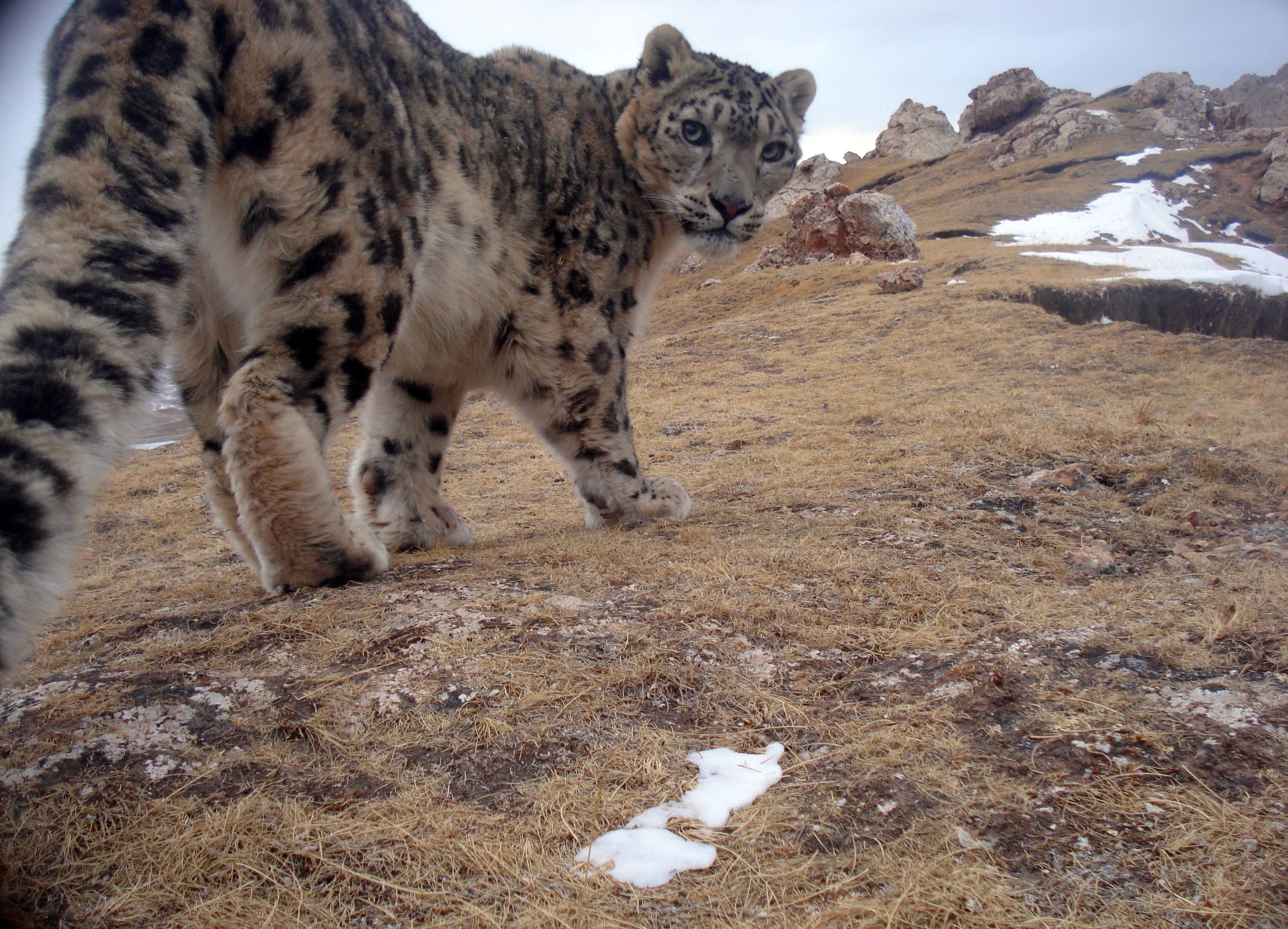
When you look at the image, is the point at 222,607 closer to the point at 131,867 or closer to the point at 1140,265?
the point at 131,867

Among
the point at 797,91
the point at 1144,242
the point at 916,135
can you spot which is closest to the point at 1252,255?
the point at 1144,242

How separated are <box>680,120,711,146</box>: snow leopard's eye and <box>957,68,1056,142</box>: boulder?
6797cm

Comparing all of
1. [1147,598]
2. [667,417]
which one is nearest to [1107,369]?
[667,417]

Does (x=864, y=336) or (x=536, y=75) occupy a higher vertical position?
(x=536, y=75)

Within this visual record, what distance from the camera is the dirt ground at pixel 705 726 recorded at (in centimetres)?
142

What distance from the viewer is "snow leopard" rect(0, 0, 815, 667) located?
1956 mm

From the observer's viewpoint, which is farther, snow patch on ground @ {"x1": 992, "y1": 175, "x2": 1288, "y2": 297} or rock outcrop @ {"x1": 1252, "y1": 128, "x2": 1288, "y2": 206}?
rock outcrop @ {"x1": 1252, "y1": 128, "x2": 1288, "y2": 206}

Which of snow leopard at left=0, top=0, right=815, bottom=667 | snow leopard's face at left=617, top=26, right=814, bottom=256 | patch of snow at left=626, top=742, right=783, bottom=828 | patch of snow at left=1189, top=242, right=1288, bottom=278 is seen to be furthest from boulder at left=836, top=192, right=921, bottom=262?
patch of snow at left=626, top=742, right=783, bottom=828

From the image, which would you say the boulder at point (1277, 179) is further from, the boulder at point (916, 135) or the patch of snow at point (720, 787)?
the patch of snow at point (720, 787)

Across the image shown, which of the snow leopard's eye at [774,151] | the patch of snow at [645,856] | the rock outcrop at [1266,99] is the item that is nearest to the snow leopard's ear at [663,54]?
the snow leopard's eye at [774,151]

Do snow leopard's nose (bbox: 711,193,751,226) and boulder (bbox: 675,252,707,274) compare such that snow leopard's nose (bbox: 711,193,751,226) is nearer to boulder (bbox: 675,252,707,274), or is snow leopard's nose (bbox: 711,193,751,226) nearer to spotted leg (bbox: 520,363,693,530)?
spotted leg (bbox: 520,363,693,530)

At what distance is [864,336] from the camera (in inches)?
491

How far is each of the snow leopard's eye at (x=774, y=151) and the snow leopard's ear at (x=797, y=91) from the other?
1.55ft

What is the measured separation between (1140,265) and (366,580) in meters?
18.8
